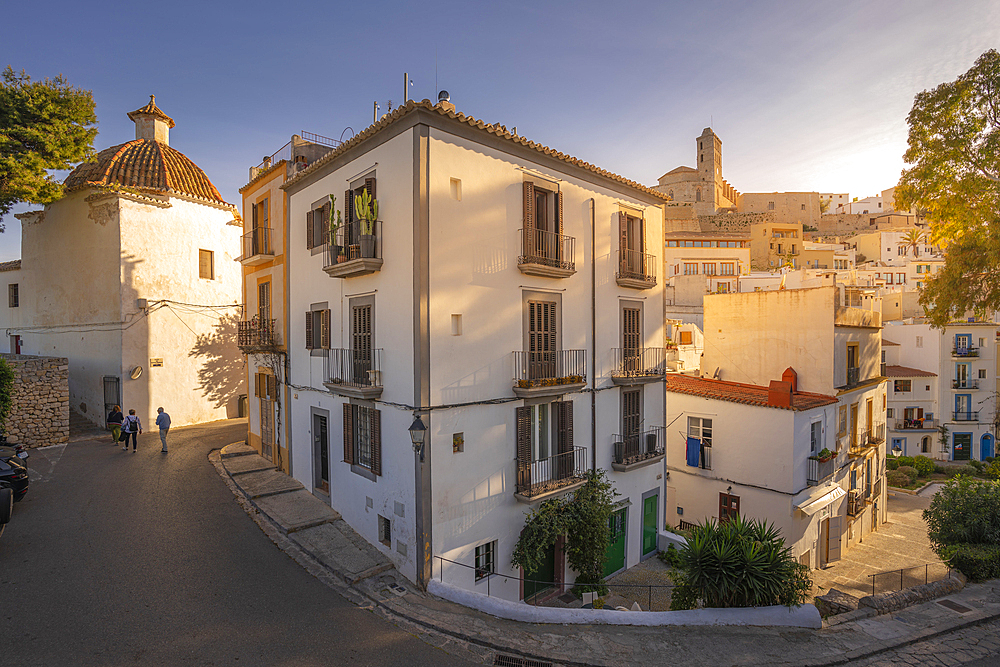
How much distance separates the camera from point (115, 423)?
19422 millimetres

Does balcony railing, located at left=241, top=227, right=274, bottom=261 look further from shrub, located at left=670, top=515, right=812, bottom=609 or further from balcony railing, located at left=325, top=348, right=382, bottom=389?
shrub, located at left=670, top=515, right=812, bottom=609

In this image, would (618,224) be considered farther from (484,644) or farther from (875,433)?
(875,433)

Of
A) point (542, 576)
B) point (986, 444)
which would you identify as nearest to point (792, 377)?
point (542, 576)

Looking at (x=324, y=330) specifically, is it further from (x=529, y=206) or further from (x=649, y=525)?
(x=649, y=525)

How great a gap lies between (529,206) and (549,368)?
416cm

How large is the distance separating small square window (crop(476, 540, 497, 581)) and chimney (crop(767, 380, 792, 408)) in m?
11.3

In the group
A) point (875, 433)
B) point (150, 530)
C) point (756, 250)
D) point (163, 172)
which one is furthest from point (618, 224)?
point (756, 250)

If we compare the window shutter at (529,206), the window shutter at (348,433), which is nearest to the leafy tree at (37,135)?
the window shutter at (348,433)

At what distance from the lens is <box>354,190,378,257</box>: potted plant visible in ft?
37.8

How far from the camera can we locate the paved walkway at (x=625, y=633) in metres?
8.00

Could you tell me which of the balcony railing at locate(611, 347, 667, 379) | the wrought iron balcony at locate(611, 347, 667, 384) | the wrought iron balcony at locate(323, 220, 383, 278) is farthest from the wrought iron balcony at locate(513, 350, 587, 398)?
the wrought iron balcony at locate(323, 220, 383, 278)

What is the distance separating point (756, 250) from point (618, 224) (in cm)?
7050

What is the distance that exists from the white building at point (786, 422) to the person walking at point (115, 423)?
21707mm

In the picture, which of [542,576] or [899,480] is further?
[899,480]
